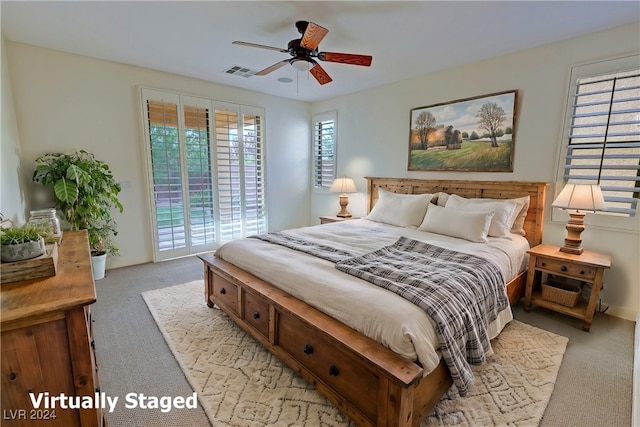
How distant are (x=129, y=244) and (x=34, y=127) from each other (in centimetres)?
165

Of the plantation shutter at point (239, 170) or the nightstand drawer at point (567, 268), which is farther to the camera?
the plantation shutter at point (239, 170)

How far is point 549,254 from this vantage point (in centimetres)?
259

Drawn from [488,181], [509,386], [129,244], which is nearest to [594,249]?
[488,181]

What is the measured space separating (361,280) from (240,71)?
3288 mm

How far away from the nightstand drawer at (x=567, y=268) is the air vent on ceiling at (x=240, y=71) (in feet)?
12.8

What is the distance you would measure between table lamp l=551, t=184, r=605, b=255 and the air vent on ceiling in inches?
147

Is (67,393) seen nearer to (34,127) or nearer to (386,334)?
(386,334)

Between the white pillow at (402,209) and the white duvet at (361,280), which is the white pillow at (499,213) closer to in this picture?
the white duvet at (361,280)

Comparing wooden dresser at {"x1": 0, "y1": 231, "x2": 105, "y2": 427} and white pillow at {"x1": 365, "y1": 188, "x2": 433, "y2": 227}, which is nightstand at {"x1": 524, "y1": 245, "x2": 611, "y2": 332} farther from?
wooden dresser at {"x1": 0, "y1": 231, "x2": 105, "y2": 427}

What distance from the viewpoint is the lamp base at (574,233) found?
2600mm

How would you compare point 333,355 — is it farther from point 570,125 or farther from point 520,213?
point 570,125

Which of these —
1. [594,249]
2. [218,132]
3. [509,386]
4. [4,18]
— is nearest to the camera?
[509,386]

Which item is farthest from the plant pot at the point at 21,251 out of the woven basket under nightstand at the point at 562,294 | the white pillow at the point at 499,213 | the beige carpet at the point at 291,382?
the woven basket under nightstand at the point at 562,294

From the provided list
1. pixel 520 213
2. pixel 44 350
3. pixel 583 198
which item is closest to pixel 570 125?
pixel 583 198
